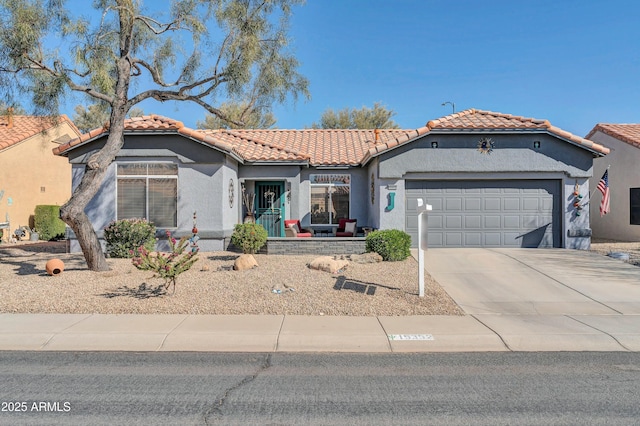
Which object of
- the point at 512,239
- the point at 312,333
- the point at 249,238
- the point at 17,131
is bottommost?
the point at 312,333

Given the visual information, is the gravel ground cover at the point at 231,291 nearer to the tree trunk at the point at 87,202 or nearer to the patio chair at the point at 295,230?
the tree trunk at the point at 87,202

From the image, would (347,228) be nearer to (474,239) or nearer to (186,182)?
(474,239)

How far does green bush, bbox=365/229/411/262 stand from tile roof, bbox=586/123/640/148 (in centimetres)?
1165

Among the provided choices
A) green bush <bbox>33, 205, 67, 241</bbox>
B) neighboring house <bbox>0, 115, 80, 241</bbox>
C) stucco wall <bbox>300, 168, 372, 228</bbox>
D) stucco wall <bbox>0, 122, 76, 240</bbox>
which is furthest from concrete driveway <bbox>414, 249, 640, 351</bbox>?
stucco wall <bbox>0, 122, 76, 240</bbox>

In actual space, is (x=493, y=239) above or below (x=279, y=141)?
below

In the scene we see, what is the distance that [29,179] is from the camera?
20.9m

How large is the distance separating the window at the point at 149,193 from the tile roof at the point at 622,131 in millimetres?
17181

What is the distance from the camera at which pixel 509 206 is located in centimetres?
1424

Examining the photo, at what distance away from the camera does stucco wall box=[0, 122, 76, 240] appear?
65.0 ft

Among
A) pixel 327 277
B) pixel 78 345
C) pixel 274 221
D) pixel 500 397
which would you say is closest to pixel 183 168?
pixel 274 221

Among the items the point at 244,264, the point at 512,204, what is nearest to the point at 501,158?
the point at 512,204

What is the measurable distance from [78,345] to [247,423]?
3521 millimetres

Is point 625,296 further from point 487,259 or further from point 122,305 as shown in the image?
point 122,305

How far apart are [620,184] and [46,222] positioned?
82.5 ft
